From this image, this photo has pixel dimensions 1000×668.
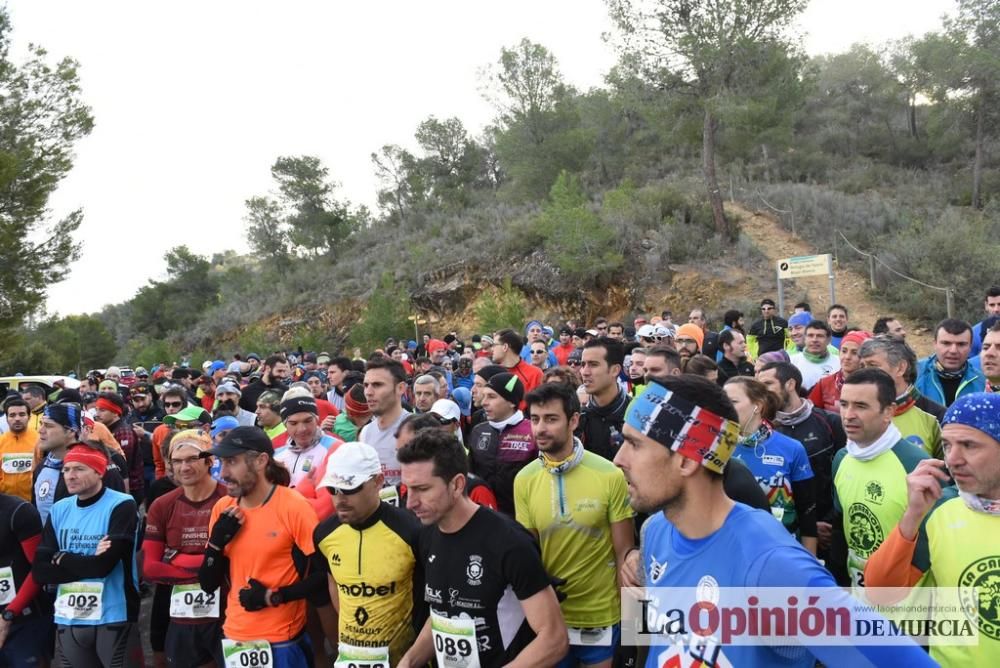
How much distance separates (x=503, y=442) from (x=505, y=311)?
64.8 feet

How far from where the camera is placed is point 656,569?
2334mm

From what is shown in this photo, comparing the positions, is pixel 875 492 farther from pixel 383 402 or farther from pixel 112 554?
pixel 112 554

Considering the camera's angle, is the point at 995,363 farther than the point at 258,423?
No

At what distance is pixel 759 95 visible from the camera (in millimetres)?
23891

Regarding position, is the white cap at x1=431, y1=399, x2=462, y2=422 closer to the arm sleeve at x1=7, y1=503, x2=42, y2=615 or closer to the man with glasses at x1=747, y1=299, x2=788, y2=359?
the arm sleeve at x1=7, y1=503, x2=42, y2=615

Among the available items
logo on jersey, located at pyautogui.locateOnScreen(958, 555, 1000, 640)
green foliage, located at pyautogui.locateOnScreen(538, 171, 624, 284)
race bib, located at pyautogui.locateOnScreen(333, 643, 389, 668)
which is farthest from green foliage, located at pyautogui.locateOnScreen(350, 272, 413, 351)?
logo on jersey, located at pyautogui.locateOnScreen(958, 555, 1000, 640)

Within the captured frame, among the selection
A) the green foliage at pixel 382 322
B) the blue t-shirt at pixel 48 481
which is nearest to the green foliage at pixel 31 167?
the green foliage at pixel 382 322

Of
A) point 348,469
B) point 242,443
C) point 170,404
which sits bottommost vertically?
point 170,404

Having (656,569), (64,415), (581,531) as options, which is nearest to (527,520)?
(581,531)

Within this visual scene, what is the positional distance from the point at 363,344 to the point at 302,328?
8.56 meters

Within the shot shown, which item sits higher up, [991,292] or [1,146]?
[1,146]

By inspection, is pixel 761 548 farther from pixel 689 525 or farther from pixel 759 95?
pixel 759 95

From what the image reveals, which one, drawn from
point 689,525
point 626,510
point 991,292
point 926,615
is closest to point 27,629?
point 626,510

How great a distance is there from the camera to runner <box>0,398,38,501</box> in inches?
273
